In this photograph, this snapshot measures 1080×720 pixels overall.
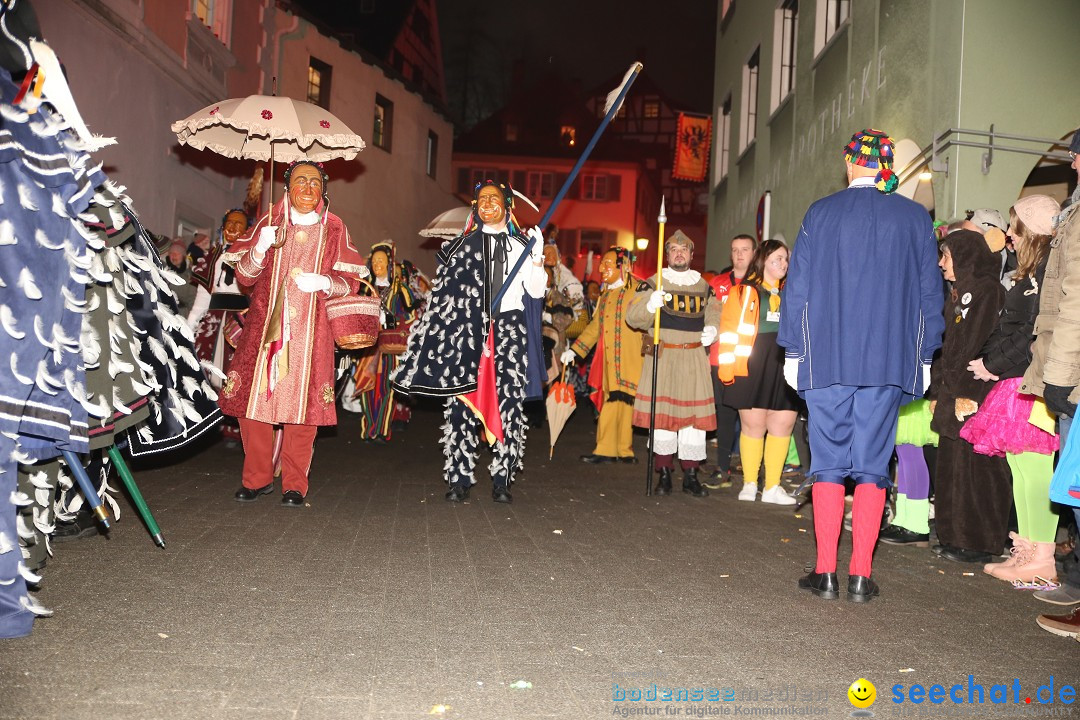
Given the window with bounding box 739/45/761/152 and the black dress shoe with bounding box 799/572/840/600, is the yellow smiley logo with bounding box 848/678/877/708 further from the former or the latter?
the window with bounding box 739/45/761/152

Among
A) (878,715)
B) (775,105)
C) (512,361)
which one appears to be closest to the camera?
(878,715)

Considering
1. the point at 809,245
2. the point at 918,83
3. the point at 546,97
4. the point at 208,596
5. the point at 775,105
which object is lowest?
the point at 208,596

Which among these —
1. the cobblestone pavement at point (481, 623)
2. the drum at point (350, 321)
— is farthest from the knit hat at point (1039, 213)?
the drum at point (350, 321)

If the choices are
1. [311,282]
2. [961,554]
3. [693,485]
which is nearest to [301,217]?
[311,282]

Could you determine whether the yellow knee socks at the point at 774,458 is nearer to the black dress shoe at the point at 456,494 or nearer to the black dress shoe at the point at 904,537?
the black dress shoe at the point at 904,537

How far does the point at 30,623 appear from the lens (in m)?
3.56

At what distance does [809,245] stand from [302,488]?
13.0 ft

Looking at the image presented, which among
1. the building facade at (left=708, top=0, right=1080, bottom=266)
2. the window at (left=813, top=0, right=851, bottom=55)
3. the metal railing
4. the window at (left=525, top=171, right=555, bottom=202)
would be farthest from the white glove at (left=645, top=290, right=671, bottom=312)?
the window at (left=525, top=171, right=555, bottom=202)

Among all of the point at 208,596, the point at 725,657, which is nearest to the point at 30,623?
the point at 208,596

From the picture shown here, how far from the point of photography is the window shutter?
49.4 meters

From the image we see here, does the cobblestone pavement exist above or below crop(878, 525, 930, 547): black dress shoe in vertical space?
below

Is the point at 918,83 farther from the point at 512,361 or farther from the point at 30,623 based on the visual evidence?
the point at 30,623

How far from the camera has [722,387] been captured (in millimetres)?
Answer: 9383

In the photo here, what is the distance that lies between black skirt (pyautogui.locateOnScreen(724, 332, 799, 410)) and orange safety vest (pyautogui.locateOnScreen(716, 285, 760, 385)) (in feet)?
0.21
